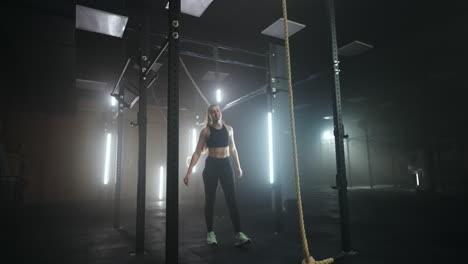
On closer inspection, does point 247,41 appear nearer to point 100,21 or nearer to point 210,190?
point 100,21

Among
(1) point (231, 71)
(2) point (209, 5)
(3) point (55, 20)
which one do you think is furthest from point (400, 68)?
(3) point (55, 20)

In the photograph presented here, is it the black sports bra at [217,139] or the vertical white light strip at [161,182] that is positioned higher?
the black sports bra at [217,139]

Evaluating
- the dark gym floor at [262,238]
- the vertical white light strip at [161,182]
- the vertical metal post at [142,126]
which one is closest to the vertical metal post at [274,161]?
the dark gym floor at [262,238]

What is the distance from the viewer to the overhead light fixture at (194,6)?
4004 millimetres

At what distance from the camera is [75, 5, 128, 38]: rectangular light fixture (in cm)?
417

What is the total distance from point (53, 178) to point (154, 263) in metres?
7.56

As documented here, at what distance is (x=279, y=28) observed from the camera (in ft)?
15.8

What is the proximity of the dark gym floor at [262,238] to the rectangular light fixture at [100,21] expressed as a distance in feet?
11.0

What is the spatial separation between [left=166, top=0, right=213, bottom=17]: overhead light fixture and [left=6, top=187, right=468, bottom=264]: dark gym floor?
11.1 ft

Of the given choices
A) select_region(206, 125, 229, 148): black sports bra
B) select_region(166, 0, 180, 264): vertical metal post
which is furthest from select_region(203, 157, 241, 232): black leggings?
select_region(166, 0, 180, 264): vertical metal post

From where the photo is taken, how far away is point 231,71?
6.43m

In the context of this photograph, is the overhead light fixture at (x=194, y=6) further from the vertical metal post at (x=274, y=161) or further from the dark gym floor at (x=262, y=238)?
the dark gym floor at (x=262, y=238)

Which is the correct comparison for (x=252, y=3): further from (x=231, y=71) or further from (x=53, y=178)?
(x=53, y=178)

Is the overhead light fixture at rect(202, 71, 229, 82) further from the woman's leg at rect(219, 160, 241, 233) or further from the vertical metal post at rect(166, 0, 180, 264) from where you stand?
the vertical metal post at rect(166, 0, 180, 264)
